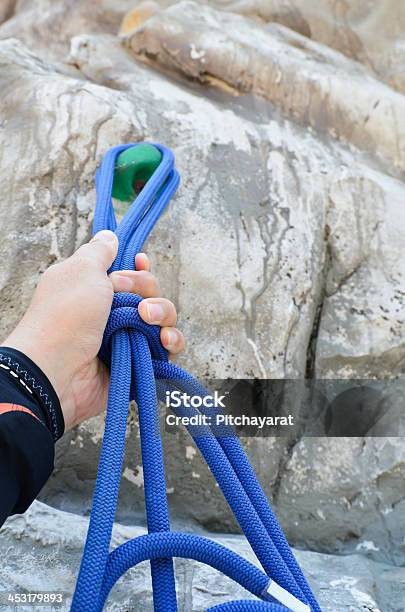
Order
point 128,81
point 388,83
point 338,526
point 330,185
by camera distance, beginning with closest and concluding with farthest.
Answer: point 338,526
point 330,185
point 128,81
point 388,83

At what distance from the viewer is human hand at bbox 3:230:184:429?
0.66 meters

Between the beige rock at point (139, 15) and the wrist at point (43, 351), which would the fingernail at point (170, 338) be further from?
the beige rock at point (139, 15)


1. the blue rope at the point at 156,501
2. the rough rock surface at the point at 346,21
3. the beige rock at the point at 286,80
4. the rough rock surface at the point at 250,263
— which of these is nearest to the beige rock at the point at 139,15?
the beige rock at the point at 286,80

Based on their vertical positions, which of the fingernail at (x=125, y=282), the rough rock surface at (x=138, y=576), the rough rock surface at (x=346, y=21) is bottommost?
the rough rock surface at (x=138, y=576)

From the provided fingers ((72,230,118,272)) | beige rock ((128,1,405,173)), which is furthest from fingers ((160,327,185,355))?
beige rock ((128,1,405,173))

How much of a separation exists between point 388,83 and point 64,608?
5.09 ft

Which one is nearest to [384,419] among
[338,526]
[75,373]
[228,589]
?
[338,526]

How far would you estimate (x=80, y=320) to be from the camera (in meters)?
0.68

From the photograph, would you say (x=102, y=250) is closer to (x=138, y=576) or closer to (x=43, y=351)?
(x=43, y=351)

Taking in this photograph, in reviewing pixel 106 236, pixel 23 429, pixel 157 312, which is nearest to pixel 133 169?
pixel 106 236

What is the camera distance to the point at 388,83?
1.72 metres

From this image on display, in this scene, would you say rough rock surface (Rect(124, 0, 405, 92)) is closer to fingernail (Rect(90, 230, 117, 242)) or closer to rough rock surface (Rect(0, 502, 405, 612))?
fingernail (Rect(90, 230, 117, 242))

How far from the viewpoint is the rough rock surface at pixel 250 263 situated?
935mm

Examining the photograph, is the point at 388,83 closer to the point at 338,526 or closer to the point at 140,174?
the point at 140,174
